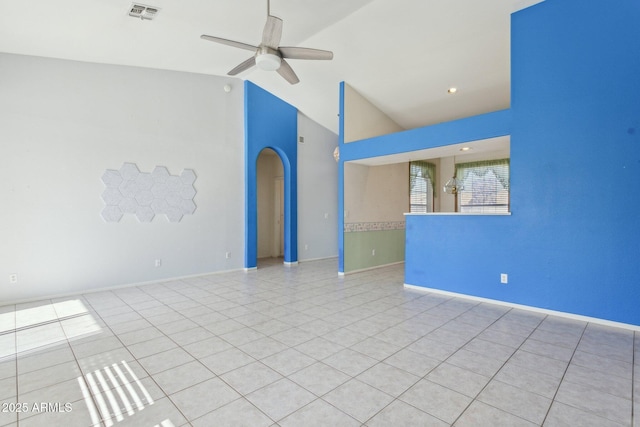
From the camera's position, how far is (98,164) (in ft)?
16.2

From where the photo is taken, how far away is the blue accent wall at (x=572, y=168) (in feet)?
10.9

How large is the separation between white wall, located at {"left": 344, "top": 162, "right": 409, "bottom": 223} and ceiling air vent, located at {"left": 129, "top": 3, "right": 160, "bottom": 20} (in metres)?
3.70

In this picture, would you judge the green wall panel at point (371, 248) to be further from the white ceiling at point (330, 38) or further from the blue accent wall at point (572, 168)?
the white ceiling at point (330, 38)

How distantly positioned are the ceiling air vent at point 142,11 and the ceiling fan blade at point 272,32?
4.87ft

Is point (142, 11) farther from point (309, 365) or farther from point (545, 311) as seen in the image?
point (545, 311)

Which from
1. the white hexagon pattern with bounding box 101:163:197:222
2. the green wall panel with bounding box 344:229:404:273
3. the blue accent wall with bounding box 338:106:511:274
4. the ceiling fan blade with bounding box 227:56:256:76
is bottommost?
the green wall panel with bounding box 344:229:404:273

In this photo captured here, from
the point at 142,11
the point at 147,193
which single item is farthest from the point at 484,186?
the point at 142,11

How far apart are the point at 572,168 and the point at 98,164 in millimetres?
6572

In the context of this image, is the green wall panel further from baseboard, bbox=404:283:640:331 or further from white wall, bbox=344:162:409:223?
baseboard, bbox=404:283:640:331

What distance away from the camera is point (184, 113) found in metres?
5.79

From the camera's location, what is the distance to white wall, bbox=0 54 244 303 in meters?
4.31

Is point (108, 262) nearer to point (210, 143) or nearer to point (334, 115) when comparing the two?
point (210, 143)

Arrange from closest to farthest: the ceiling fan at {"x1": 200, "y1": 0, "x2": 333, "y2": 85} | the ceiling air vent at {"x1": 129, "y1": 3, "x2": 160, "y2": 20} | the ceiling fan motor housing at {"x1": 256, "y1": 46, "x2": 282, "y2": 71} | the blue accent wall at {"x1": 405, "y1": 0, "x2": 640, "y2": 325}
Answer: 1. the ceiling fan at {"x1": 200, "y1": 0, "x2": 333, "y2": 85}
2. the ceiling fan motor housing at {"x1": 256, "y1": 46, "x2": 282, "y2": 71}
3. the blue accent wall at {"x1": 405, "y1": 0, "x2": 640, "y2": 325}
4. the ceiling air vent at {"x1": 129, "y1": 3, "x2": 160, "y2": 20}

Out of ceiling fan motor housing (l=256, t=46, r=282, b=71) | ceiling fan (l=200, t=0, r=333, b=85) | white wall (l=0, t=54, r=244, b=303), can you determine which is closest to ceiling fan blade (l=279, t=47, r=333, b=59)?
ceiling fan (l=200, t=0, r=333, b=85)
